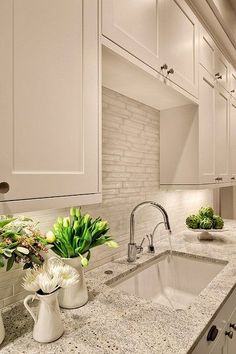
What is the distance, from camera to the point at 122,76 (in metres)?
1.26

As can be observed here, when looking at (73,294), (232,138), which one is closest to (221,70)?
(232,138)

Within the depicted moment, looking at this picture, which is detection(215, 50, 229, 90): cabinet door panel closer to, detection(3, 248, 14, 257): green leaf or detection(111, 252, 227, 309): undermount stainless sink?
detection(111, 252, 227, 309): undermount stainless sink

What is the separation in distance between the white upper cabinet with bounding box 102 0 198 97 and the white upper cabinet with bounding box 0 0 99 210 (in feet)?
0.47

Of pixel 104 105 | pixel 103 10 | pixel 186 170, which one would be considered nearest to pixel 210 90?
pixel 186 170

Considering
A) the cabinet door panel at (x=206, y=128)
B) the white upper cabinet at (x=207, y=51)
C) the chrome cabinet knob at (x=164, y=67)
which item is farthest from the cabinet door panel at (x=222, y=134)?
the chrome cabinet knob at (x=164, y=67)

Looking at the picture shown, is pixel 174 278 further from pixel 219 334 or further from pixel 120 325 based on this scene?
pixel 120 325

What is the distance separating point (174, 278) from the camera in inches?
64.1

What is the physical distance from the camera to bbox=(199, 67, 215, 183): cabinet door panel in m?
1.78

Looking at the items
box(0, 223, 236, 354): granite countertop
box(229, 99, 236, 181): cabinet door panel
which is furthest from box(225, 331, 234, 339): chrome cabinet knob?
box(229, 99, 236, 181): cabinet door panel

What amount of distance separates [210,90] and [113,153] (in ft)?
3.22

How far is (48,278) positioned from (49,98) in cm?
53

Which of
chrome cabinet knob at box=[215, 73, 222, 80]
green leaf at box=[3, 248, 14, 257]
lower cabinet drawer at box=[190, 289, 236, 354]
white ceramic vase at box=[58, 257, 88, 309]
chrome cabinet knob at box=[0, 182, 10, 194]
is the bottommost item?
lower cabinet drawer at box=[190, 289, 236, 354]

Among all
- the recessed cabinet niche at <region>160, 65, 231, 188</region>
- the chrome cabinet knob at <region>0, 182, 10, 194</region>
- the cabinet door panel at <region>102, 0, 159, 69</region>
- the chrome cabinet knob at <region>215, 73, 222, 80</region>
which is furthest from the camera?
the chrome cabinet knob at <region>215, 73, 222, 80</region>

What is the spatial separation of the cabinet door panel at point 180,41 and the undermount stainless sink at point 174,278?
1.05 m
